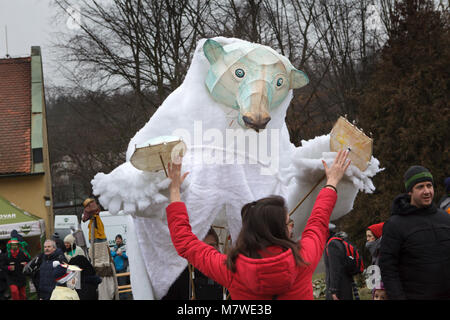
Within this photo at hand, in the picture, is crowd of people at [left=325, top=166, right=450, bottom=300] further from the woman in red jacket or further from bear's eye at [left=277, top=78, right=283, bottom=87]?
bear's eye at [left=277, top=78, right=283, bottom=87]

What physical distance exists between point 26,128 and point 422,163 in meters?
9.94

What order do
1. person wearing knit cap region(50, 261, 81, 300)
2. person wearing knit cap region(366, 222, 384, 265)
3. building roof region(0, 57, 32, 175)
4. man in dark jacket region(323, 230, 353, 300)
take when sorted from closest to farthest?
1. person wearing knit cap region(366, 222, 384, 265)
2. person wearing knit cap region(50, 261, 81, 300)
3. man in dark jacket region(323, 230, 353, 300)
4. building roof region(0, 57, 32, 175)

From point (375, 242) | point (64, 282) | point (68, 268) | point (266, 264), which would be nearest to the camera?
point (266, 264)

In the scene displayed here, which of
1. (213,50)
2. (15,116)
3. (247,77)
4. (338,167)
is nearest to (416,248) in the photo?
(338,167)

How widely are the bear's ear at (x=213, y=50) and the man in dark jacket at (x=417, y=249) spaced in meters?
1.48

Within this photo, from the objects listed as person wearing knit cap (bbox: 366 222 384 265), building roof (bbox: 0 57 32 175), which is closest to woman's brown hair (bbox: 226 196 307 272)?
person wearing knit cap (bbox: 366 222 384 265)

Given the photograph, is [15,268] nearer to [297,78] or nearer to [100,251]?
[100,251]

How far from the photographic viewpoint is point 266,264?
2471mm

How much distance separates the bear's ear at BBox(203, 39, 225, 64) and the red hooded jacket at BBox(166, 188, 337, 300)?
130 centimetres

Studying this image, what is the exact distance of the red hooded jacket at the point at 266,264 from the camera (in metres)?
2.49

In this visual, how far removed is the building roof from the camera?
13.9 meters

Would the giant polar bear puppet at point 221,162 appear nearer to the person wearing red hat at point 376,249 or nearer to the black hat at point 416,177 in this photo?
the black hat at point 416,177

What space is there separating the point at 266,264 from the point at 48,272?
4.34 meters

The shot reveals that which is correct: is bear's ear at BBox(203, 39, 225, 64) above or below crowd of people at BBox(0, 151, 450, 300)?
above
